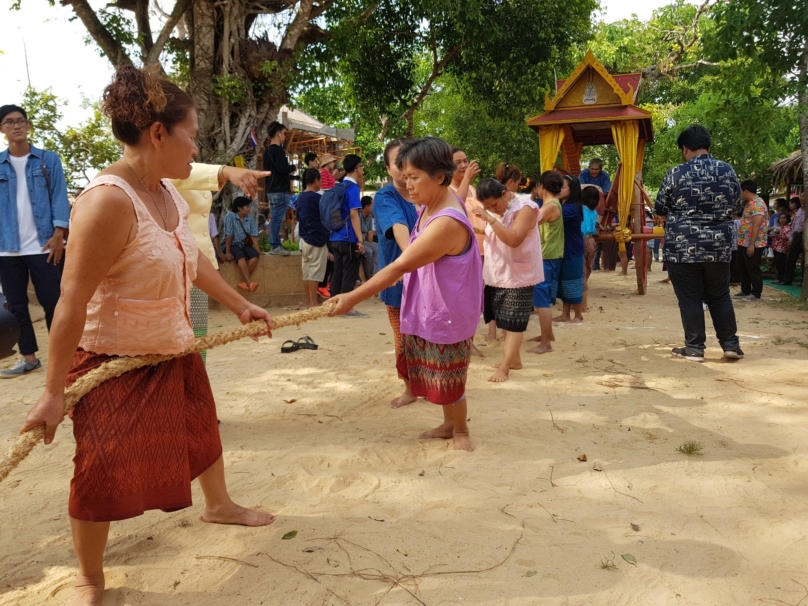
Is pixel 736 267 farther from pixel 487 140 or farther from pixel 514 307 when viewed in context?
pixel 487 140

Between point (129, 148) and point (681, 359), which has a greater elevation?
point (129, 148)

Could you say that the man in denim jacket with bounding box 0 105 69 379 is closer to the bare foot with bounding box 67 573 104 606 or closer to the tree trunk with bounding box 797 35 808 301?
the bare foot with bounding box 67 573 104 606

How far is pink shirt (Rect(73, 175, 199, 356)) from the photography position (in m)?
2.04

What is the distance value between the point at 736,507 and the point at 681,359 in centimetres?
306

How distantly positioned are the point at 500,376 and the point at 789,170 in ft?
38.7

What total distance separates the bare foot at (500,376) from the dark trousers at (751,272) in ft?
20.5

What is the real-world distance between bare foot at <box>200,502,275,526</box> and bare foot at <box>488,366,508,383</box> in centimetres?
266

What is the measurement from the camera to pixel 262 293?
912cm

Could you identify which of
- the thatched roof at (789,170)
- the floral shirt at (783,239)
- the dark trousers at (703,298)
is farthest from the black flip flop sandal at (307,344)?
the thatched roof at (789,170)

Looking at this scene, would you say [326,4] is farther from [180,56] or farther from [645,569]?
[645,569]

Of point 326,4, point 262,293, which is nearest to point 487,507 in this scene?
point 262,293

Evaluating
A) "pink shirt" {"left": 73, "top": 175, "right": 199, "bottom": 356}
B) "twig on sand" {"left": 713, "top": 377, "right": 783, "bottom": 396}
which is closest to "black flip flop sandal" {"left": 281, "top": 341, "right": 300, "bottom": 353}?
"twig on sand" {"left": 713, "top": 377, "right": 783, "bottom": 396}

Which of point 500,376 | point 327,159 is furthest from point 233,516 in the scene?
point 327,159

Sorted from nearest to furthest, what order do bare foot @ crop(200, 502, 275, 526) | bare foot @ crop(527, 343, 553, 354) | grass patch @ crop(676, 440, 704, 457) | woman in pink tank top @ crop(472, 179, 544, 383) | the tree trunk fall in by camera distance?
bare foot @ crop(200, 502, 275, 526) < grass patch @ crop(676, 440, 704, 457) < woman in pink tank top @ crop(472, 179, 544, 383) < bare foot @ crop(527, 343, 553, 354) < the tree trunk
